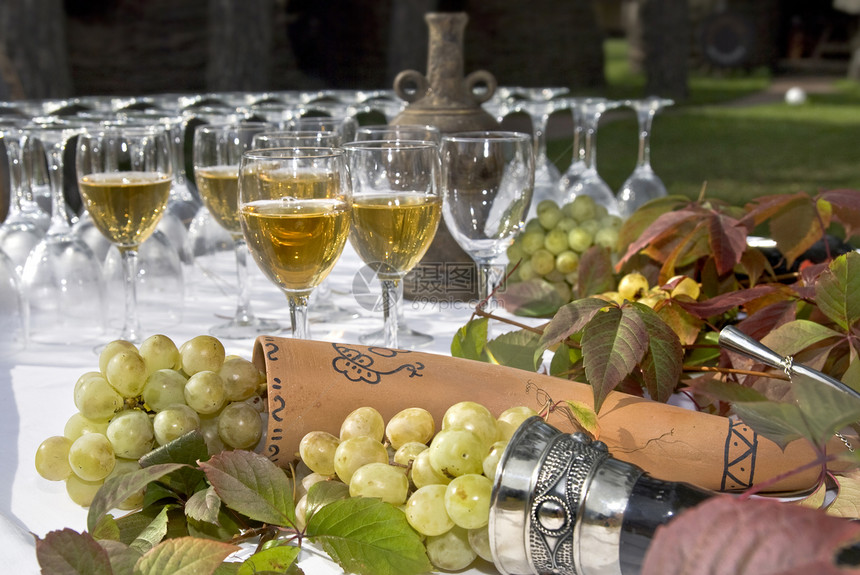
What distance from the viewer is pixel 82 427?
0.85m

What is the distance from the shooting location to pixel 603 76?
12.0 meters

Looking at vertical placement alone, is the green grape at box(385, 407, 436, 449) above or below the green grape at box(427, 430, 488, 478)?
below

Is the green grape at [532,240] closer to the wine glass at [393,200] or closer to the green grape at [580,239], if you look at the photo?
the green grape at [580,239]

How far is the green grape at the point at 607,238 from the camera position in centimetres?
140

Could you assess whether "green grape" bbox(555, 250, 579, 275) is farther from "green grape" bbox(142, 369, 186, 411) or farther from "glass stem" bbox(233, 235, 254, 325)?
"green grape" bbox(142, 369, 186, 411)

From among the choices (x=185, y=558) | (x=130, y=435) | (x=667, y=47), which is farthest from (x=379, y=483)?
(x=667, y=47)

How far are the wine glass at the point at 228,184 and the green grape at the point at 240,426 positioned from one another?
535mm

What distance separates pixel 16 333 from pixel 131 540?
73 centimetres

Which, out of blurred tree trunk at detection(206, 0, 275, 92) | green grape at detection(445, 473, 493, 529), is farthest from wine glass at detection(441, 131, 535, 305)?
blurred tree trunk at detection(206, 0, 275, 92)

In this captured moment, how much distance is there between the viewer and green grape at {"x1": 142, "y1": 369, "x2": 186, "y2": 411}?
850 mm

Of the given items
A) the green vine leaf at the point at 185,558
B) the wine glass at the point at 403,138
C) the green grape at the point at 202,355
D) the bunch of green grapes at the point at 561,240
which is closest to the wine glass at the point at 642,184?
the bunch of green grapes at the point at 561,240

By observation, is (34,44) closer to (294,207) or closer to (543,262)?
(543,262)

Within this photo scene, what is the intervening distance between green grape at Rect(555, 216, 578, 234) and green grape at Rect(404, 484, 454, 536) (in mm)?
812

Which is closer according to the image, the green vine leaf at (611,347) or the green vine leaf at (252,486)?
the green vine leaf at (252,486)
